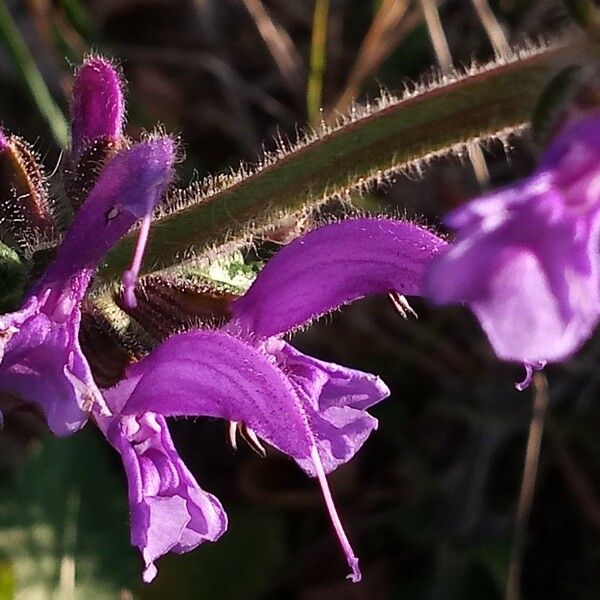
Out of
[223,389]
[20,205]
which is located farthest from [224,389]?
[20,205]

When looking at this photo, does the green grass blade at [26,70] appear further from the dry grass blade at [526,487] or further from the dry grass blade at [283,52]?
the dry grass blade at [526,487]

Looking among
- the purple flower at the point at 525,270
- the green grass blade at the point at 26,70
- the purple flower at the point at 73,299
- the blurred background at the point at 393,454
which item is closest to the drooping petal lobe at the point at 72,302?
the purple flower at the point at 73,299

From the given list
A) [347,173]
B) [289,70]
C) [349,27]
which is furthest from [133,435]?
[349,27]

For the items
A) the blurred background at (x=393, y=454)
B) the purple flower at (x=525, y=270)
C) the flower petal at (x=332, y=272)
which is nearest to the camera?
the purple flower at (x=525, y=270)

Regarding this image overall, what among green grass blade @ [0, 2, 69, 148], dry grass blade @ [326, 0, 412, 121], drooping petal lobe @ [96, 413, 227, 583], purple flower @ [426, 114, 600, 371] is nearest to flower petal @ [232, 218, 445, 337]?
drooping petal lobe @ [96, 413, 227, 583]

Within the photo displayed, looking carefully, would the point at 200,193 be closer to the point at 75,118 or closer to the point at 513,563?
the point at 75,118
